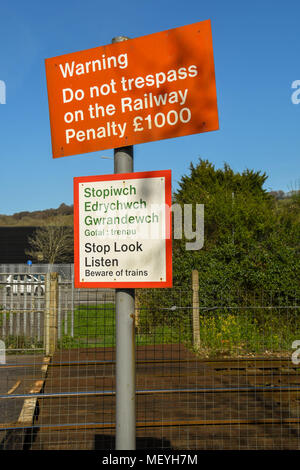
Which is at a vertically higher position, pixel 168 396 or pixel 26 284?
pixel 26 284

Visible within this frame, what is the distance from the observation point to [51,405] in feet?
19.3

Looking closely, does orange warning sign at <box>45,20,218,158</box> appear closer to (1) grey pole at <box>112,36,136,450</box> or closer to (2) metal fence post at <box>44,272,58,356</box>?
(1) grey pole at <box>112,36,136,450</box>

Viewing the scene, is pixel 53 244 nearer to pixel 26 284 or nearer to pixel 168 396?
pixel 26 284

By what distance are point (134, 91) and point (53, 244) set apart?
56.4 metres

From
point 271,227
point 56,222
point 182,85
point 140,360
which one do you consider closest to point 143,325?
point 140,360

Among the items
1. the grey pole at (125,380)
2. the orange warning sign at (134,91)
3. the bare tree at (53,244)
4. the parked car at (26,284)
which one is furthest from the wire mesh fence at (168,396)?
the bare tree at (53,244)

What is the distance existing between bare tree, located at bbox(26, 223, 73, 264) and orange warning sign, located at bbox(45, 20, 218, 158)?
2116 inches

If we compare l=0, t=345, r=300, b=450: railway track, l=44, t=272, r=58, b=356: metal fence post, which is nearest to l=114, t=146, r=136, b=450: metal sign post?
l=0, t=345, r=300, b=450: railway track

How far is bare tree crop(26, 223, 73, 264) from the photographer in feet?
188

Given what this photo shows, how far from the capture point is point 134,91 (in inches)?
101

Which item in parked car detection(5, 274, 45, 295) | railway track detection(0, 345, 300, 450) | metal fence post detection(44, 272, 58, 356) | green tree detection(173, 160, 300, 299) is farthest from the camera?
green tree detection(173, 160, 300, 299)

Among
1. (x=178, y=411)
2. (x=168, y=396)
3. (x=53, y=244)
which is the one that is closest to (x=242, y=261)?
(x=168, y=396)

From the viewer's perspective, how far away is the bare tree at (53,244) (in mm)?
57250
